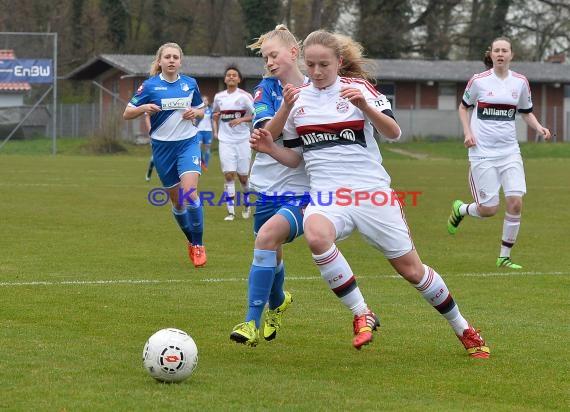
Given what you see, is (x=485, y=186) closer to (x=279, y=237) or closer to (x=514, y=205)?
(x=514, y=205)

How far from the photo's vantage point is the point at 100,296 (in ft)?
29.5

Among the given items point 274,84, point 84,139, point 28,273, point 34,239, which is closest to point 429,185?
point 34,239

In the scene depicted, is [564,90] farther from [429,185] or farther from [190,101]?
[190,101]

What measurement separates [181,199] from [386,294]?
9.75 ft

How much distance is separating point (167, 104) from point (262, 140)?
5.12 metres

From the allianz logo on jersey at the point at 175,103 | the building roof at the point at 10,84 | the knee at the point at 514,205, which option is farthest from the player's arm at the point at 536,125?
the building roof at the point at 10,84

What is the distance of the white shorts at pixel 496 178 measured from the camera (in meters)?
11.6

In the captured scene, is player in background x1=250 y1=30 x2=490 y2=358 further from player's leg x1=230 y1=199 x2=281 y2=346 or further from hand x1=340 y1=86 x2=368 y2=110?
player's leg x1=230 y1=199 x2=281 y2=346

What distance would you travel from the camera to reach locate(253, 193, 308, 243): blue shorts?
6930mm

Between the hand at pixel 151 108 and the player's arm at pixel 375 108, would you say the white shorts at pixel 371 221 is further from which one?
the hand at pixel 151 108

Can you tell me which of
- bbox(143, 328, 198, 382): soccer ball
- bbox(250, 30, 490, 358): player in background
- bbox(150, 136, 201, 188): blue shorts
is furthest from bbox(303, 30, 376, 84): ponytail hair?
bbox(150, 136, 201, 188): blue shorts

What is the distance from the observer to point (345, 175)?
21.5 ft

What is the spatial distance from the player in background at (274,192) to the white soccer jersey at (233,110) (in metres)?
10.3

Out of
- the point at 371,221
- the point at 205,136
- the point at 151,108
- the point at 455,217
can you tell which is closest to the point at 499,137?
the point at 455,217
